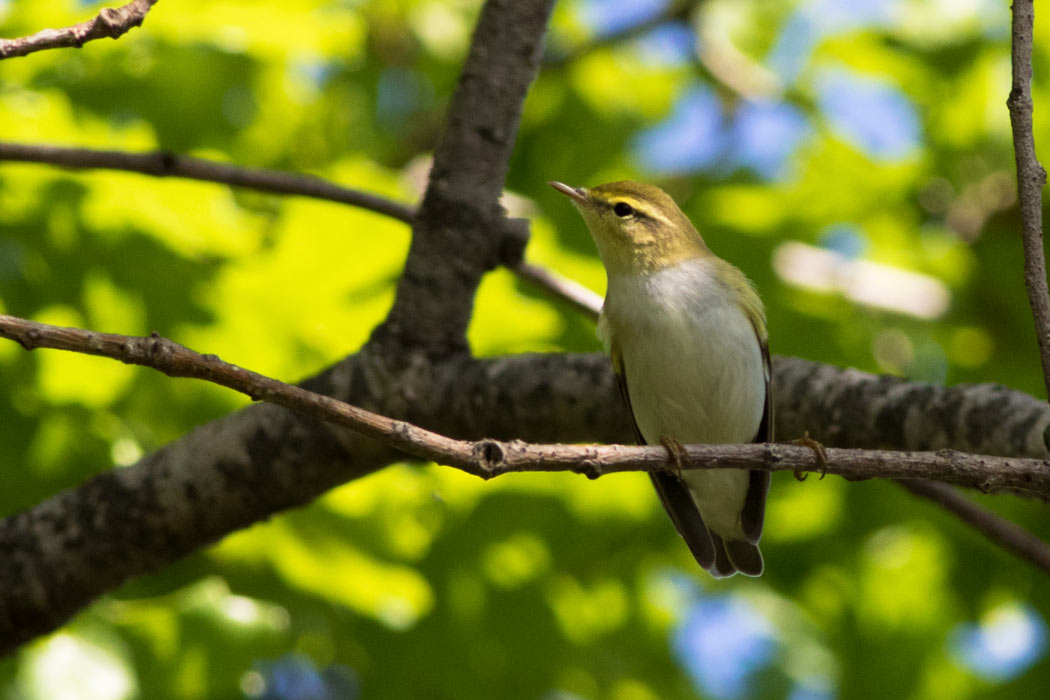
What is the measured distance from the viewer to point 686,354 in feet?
12.7

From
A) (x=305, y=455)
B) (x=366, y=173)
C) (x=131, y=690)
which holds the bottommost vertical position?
(x=131, y=690)

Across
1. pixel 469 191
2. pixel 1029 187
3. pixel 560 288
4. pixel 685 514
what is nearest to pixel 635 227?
pixel 560 288

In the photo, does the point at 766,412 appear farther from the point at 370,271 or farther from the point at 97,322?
the point at 97,322

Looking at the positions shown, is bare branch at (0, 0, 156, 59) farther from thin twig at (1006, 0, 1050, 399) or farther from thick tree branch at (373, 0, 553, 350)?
thin twig at (1006, 0, 1050, 399)

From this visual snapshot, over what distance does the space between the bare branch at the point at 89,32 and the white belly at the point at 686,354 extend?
6.78 feet

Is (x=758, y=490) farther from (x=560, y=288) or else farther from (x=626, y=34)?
(x=626, y=34)

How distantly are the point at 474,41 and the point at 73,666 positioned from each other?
251 cm

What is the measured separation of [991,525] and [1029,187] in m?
1.37

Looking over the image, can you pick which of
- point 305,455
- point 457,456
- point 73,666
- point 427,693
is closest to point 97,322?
point 305,455

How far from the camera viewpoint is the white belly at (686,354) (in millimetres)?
3824

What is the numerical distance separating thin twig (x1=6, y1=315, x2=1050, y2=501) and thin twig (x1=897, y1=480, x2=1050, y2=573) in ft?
3.51

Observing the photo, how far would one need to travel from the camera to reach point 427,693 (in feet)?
12.9

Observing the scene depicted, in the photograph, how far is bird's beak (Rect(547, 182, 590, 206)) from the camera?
14.0ft

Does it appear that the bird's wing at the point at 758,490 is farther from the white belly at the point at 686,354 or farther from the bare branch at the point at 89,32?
the bare branch at the point at 89,32
